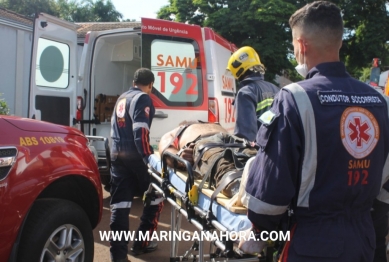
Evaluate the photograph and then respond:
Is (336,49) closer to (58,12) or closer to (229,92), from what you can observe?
(229,92)

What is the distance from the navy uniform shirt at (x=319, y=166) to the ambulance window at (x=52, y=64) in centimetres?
407

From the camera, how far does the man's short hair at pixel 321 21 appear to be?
5.81 ft

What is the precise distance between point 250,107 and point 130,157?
1.20 m

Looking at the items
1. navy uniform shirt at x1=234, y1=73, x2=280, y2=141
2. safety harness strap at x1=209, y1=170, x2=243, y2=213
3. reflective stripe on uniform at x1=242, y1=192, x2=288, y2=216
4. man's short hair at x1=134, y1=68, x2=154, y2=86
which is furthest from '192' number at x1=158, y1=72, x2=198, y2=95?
reflective stripe on uniform at x1=242, y1=192, x2=288, y2=216

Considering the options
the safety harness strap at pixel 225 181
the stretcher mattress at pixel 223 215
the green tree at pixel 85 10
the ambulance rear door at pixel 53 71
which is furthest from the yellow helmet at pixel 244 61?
the green tree at pixel 85 10

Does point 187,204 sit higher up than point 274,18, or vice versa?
point 274,18

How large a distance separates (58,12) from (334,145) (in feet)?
123

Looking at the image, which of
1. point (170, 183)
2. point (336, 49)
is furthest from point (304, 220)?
point (170, 183)

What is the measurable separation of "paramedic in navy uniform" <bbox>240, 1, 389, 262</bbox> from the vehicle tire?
158 centimetres

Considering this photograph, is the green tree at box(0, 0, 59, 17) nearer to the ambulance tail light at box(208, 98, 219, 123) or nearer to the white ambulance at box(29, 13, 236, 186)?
the white ambulance at box(29, 13, 236, 186)

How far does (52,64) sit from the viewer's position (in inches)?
213

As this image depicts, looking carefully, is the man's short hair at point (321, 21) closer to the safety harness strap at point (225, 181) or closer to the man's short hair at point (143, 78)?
the safety harness strap at point (225, 181)

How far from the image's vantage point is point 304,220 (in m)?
1.71

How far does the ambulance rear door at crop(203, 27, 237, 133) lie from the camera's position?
209 inches
